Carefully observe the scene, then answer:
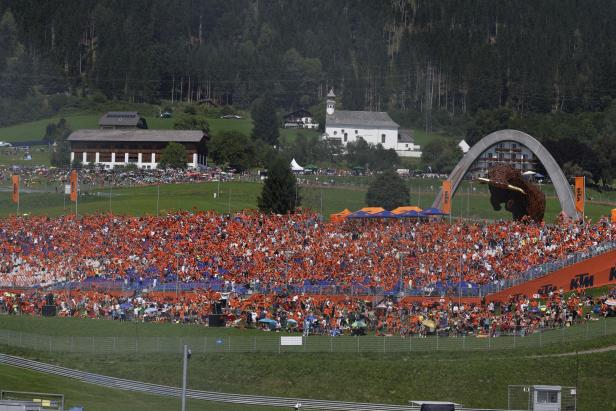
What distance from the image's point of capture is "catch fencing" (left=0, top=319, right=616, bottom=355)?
4547 centimetres

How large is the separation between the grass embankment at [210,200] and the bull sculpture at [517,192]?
12960 mm

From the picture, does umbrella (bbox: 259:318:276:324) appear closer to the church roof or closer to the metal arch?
the metal arch

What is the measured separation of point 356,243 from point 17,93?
332 ft

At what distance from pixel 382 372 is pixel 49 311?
1580 cm

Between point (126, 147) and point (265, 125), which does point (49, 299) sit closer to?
point (126, 147)

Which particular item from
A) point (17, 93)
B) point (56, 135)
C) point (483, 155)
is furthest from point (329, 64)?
point (483, 155)

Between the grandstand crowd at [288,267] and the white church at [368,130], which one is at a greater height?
the white church at [368,130]

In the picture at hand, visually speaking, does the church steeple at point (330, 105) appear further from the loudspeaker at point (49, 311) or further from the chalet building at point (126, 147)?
the loudspeaker at point (49, 311)

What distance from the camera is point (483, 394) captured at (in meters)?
42.8

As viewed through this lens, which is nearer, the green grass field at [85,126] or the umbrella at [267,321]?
the umbrella at [267,321]

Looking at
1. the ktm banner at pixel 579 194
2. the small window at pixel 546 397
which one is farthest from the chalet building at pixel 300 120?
the small window at pixel 546 397

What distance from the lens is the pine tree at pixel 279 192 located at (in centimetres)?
8212

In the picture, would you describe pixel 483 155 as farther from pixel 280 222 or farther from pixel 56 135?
pixel 56 135

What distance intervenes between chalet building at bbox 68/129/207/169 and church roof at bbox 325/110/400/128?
37.5 m
